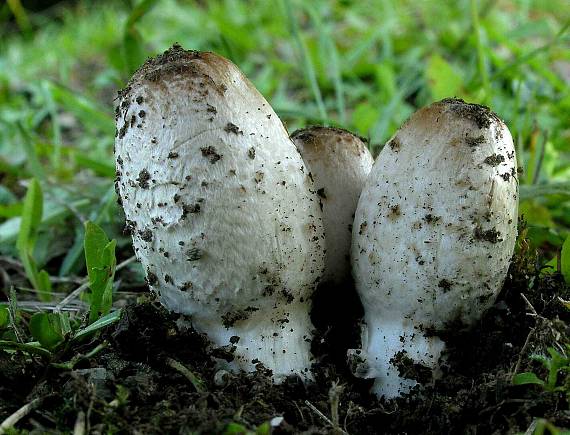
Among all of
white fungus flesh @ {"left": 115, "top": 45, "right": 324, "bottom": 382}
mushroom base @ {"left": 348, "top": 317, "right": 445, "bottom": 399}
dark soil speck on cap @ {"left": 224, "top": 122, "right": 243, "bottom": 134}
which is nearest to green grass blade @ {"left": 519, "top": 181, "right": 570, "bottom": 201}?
mushroom base @ {"left": 348, "top": 317, "right": 445, "bottom": 399}

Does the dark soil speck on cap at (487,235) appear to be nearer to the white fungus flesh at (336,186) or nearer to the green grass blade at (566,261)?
the green grass blade at (566,261)

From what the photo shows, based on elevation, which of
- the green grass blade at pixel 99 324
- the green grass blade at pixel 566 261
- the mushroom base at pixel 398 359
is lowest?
the mushroom base at pixel 398 359

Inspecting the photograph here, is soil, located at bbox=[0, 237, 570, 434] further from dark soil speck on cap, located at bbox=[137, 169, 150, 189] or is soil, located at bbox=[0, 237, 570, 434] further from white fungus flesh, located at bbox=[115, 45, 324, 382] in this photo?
dark soil speck on cap, located at bbox=[137, 169, 150, 189]

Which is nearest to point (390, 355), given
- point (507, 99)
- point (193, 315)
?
point (193, 315)

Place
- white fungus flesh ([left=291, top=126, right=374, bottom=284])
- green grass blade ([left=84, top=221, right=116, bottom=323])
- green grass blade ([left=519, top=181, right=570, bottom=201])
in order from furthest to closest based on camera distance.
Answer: green grass blade ([left=519, top=181, right=570, bottom=201]), white fungus flesh ([left=291, top=126, right=374, bottom=284]), green grass blade ([left=84, top=221, right=116, bottom=323])

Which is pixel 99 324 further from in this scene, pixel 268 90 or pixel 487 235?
pixel 268 90

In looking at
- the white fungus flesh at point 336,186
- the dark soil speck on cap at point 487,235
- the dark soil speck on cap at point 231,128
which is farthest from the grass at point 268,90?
the white fungus flesh at point 336,186
